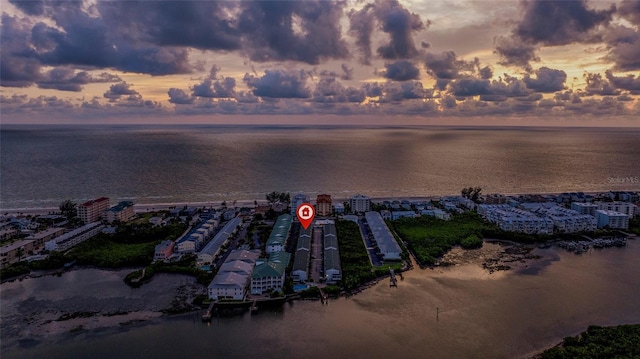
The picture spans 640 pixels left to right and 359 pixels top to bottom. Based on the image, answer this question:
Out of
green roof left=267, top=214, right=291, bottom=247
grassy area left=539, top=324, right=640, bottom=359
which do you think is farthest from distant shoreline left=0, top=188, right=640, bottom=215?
grassy area left=539, top=324, right=640, bottom=359

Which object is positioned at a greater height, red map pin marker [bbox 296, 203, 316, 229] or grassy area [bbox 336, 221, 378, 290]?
red map pin marker [bbox 296, 203, 316, 229]

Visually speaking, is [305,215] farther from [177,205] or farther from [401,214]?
[177,205]

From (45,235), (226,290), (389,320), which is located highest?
(45,235)

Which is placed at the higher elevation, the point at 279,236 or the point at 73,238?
the point at 279,236

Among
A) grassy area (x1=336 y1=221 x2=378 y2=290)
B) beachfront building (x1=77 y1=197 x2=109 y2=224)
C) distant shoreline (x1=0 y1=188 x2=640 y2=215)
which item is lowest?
grassy area (x1=336 y1=221 x2=378 y2=290)

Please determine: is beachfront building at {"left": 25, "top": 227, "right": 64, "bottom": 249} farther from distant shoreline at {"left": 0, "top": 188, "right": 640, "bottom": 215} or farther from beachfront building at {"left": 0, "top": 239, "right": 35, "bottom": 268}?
distant shoreline at {"left": 0, "top": 188, "right": 640, "bottom": 215}

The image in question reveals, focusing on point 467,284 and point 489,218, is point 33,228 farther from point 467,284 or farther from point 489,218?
point 489,218

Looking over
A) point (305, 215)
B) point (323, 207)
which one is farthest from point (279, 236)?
point (323, 207)

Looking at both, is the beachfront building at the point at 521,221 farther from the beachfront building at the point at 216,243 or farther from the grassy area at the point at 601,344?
the beachfront building at the point at 216,243
